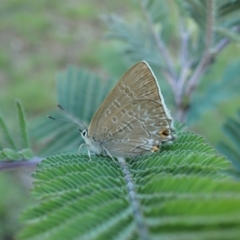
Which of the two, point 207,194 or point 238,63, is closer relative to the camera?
point 207,194

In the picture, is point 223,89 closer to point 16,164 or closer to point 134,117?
point 134,117

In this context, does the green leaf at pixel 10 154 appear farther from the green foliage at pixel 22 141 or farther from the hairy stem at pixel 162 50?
the hairy stem at pixel 162 50

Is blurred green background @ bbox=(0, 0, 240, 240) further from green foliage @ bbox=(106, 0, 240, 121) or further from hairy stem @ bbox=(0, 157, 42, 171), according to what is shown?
hairy stem @ bbox=(0, 157, 42, 171)

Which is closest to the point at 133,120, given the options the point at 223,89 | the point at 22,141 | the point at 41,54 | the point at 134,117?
the point at 134,117

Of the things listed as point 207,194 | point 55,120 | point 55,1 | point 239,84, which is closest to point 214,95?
point 239,84

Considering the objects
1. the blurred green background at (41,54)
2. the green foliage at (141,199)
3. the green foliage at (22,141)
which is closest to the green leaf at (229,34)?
the green foliage at (141,199)

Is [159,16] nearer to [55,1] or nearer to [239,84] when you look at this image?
[239,84]
